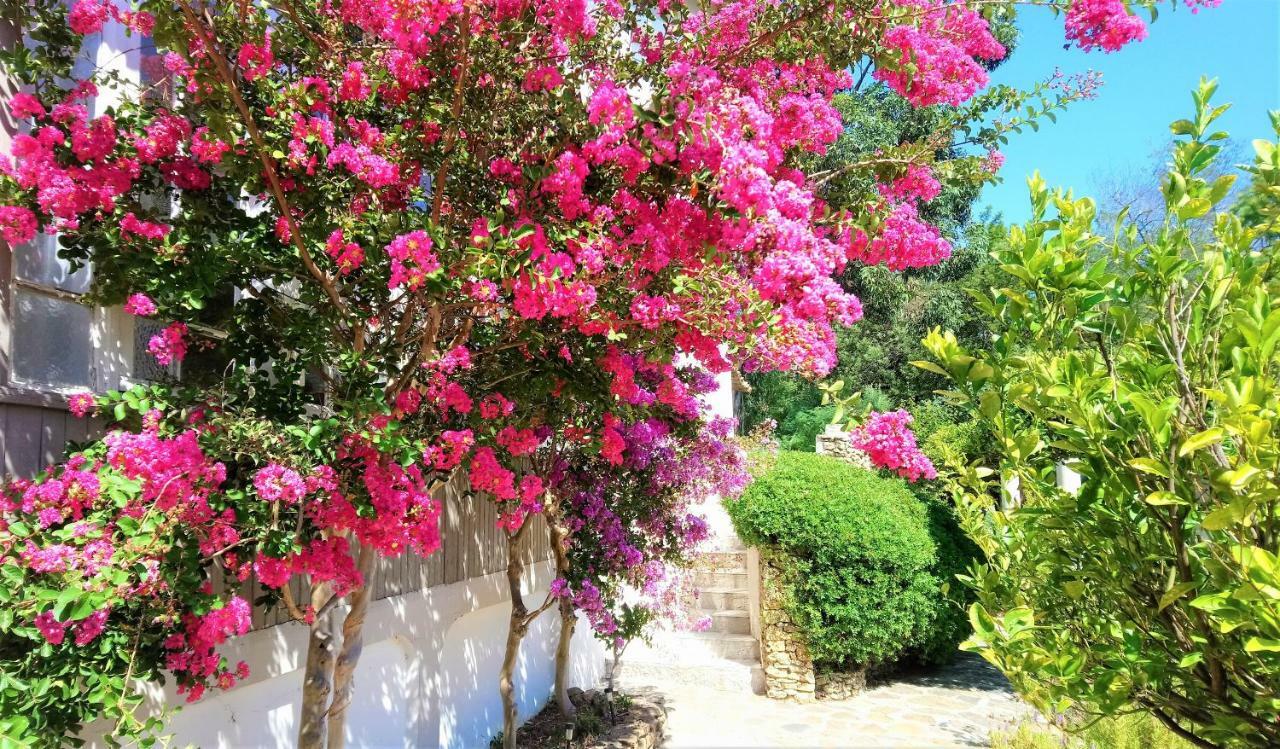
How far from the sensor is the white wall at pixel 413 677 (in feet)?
11.8

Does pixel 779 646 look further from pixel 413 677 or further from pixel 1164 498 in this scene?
pixel 1164 498

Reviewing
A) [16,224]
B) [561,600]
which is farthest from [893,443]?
[561,600]

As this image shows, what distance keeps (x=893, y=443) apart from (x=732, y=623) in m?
6.46

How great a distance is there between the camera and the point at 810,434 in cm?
1697

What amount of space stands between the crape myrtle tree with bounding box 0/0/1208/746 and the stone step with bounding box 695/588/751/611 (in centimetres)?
648

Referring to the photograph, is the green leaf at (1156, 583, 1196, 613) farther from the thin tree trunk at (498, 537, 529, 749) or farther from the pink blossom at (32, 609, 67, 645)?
the thin tree trunk at (498, 537, 529, 749)

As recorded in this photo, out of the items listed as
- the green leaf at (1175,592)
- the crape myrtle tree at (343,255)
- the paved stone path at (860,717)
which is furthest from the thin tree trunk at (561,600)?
the green leaf at (1175,592)

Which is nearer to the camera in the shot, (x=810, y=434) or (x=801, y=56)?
(x=801, y=56)

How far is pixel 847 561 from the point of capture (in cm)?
838

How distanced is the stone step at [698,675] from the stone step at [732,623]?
399 millimetres

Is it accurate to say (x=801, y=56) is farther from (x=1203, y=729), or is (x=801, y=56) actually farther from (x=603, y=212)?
(x=1203, y=729)

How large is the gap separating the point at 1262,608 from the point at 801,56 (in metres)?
3.14

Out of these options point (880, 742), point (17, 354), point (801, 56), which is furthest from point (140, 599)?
point (880, 742)

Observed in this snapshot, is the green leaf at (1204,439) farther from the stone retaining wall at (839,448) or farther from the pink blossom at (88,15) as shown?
the stone retaining wall at (839,448)
